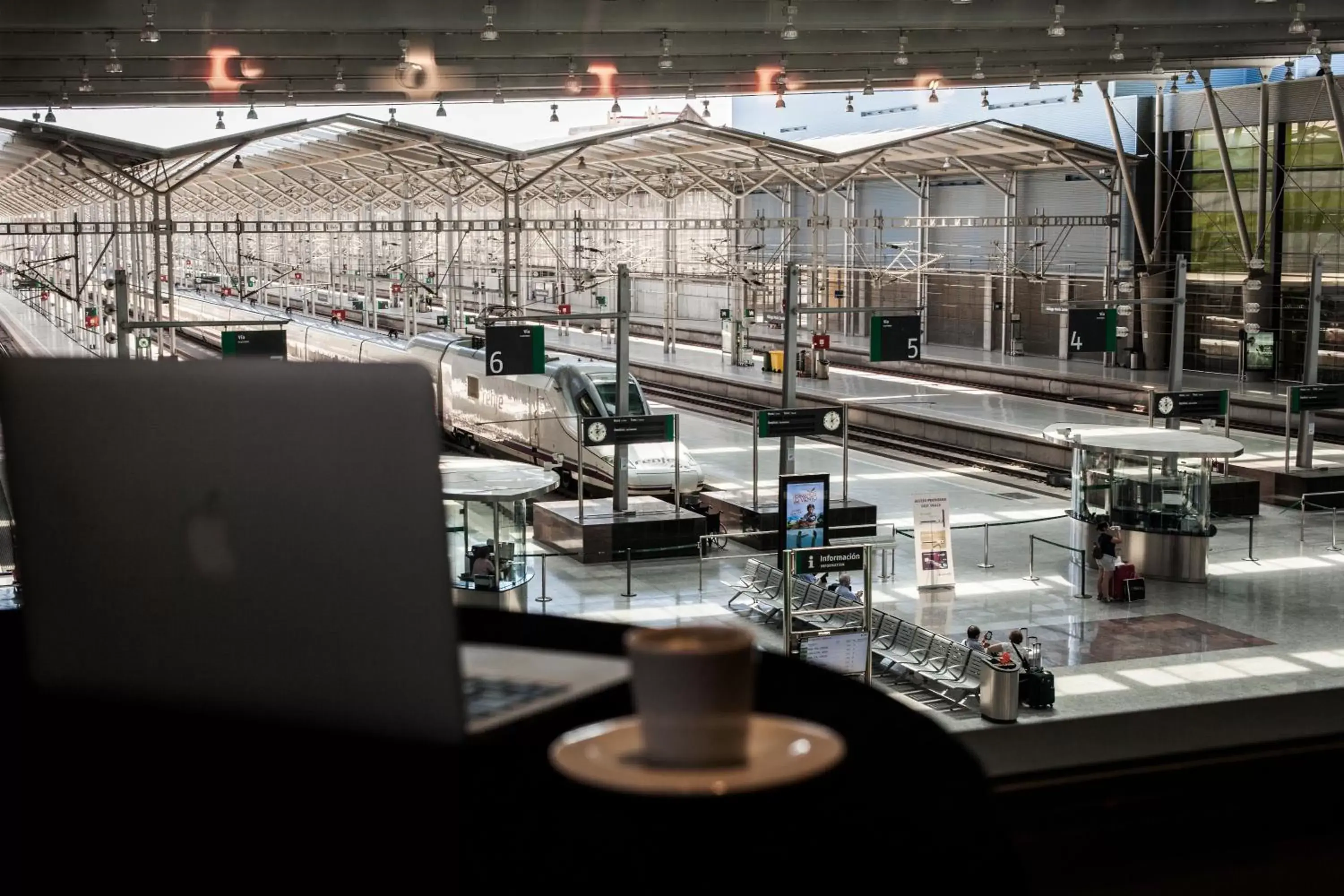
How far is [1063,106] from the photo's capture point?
37.6 meters

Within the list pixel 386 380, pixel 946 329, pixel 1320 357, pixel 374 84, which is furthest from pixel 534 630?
pixel 946 329

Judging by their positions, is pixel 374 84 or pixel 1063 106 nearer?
pixel 374 84

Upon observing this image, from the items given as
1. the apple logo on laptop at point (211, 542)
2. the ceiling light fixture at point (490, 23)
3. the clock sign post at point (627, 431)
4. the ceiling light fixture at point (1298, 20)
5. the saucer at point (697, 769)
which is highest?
the ceiling light fixture at point (1298, 20)

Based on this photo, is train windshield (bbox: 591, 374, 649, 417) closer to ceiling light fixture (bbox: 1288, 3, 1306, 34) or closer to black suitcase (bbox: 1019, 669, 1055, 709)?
ceiling light fixture (bbox: 1288, 3, 1306, 34)

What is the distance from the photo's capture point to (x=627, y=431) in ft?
56.9

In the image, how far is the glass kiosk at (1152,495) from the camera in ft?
53.1

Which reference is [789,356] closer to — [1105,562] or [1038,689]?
[1105,562]

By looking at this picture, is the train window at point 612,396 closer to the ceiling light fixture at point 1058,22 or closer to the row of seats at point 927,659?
the ceiling light fixture at point 1058,22

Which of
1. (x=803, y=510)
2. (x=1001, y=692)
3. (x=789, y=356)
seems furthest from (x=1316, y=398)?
(x=1001, y=692)

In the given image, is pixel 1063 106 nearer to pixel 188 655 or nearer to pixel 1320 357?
pixel 1320 357

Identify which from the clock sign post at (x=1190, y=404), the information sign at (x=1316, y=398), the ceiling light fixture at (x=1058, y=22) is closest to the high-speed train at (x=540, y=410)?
the clock sign post at (x=1190, y=404)

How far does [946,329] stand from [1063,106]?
7.16m

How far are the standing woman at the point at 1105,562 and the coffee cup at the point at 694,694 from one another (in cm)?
1468

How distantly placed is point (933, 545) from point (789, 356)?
16.5 feet
